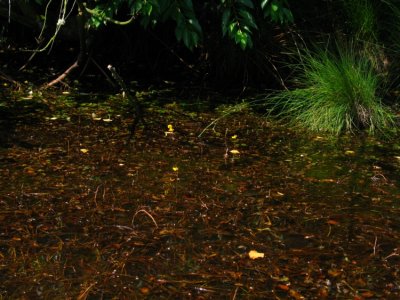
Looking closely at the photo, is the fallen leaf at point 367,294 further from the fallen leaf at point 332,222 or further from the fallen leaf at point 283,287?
the fallen leaf at point 332,222

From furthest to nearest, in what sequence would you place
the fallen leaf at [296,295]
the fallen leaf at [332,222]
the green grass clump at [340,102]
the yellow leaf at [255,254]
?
the green grass clump at [340,102] → the fallen leaf at [332,222] → the yellow leaf at [255,254] → the fallen leaf at [296,295]

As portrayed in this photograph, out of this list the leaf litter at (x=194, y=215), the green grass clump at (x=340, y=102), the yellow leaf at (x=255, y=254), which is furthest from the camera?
the green grass clump at (x=340, y=102)

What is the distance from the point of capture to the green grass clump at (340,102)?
539cm

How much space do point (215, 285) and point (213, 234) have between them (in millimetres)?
504

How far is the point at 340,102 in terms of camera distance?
5.48 meters

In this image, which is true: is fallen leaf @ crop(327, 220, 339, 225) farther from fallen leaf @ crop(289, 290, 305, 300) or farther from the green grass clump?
the green grass clump

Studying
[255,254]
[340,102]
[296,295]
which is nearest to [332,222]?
[255,254]

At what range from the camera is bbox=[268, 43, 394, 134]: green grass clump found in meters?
5.39

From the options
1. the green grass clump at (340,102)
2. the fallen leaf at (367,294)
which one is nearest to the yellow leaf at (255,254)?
the fallen leaf at (367,294)

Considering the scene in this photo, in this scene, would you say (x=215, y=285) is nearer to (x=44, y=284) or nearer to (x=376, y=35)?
(x=44, y=284)

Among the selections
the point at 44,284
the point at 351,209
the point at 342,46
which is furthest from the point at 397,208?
the point at 342,46

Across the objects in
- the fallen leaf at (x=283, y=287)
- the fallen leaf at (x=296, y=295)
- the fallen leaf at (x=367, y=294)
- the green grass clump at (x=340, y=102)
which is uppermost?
the green grass clump at (x=340, y=102)

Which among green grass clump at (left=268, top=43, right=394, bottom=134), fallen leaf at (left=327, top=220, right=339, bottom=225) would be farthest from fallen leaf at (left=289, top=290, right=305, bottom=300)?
green grass clump at (left=268, top=43, right=394, bottom=134)

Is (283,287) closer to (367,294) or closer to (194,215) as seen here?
(367,294)
